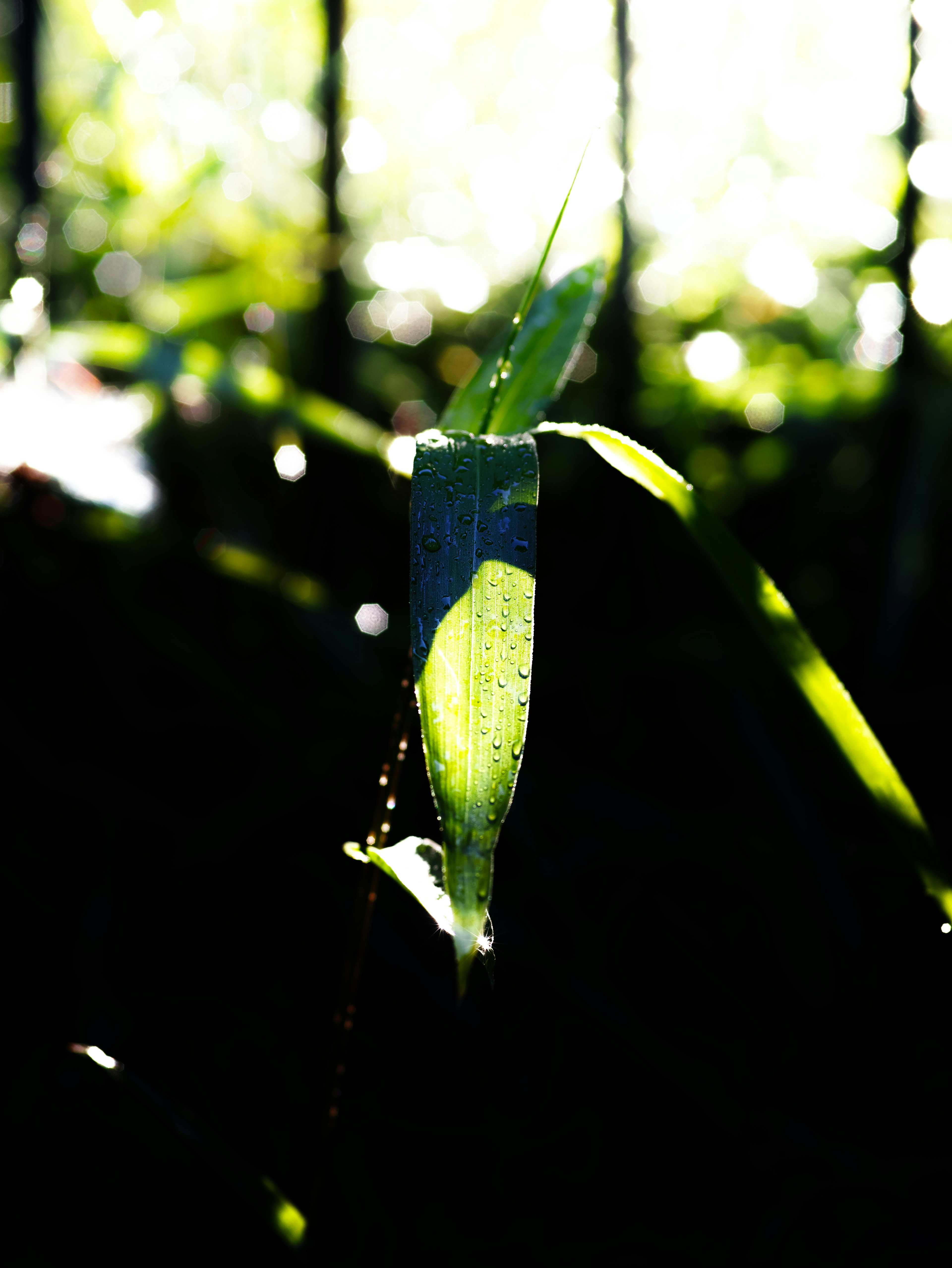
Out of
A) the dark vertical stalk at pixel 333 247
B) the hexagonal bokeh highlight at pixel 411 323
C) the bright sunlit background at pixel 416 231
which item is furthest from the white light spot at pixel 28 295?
→ the hexagonal bokeh highlight at pixel 411 323

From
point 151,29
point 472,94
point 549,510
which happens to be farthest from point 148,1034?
point 472,94

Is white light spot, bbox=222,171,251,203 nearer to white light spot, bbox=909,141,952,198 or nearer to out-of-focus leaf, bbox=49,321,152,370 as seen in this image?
out-of-focus leaf, bbox=49,321,152,370

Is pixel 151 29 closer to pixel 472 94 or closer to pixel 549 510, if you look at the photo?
pixel 549 510

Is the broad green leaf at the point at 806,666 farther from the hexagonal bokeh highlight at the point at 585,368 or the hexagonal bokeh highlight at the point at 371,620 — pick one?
the hexagonal bokeh highlight at the point at 585,368

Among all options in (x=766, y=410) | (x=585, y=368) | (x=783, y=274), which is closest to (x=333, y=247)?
(x=585, y=368)

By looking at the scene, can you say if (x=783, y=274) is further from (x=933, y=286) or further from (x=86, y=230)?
(x=86, y=230)

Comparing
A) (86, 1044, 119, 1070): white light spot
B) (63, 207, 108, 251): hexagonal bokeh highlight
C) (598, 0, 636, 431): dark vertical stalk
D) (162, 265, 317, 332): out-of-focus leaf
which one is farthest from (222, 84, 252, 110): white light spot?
(86, 1044, 119, 1070): white light spot
